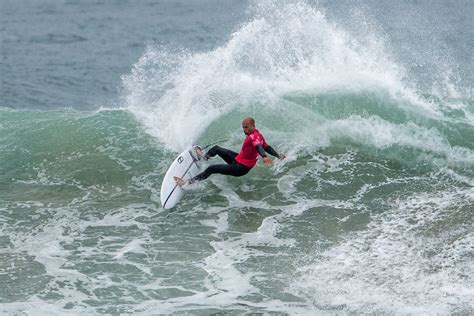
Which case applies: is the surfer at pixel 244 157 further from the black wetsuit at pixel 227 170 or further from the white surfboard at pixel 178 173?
the white surfboard at pixel 178 173

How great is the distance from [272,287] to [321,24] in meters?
9.64

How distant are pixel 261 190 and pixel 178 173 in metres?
1.64

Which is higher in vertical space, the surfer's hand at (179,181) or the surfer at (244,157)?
the surfer at (244,157)

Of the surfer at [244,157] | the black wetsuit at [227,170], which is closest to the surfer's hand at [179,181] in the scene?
the surfer at [244,157]

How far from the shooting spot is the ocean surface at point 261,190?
11711 mm

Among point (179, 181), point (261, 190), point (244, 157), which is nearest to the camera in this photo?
point (179, 181)

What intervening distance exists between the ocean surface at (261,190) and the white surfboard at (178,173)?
26 centimetres

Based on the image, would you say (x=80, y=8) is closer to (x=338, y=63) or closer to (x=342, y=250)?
(x=338, y=63)

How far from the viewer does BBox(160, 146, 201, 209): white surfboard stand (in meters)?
14.8

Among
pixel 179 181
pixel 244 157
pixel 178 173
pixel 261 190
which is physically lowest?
pixel 261 190

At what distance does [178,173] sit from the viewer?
50.3 ft

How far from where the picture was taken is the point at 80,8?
3784 cm

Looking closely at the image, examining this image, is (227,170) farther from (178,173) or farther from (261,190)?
(178,173)

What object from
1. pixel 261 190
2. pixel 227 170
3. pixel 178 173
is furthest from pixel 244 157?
pixel 178 173
